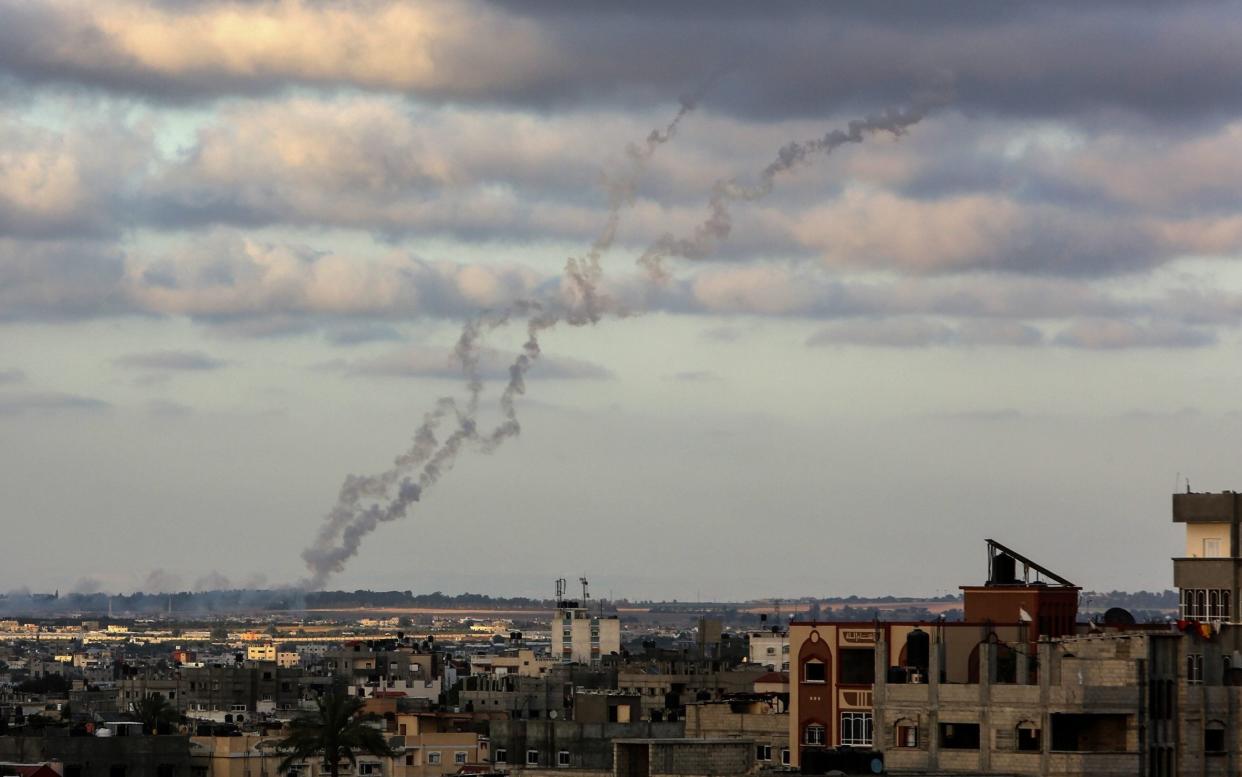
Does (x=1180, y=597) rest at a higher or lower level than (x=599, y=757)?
higher

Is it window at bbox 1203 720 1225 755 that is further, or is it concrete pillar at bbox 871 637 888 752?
concrete pillar at bbox 871 637 888 752

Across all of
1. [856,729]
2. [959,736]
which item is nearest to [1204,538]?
[856,729]

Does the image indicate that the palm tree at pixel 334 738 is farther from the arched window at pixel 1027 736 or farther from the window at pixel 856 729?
the arched window at pixel 1027 736

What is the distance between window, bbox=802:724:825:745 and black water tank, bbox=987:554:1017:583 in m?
12.4

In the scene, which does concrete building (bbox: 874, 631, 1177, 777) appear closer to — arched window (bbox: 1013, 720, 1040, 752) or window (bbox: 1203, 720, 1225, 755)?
arched window (bbox: 1013, 720, 1040, 752)

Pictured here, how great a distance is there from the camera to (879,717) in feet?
362

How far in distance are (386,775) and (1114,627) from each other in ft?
233

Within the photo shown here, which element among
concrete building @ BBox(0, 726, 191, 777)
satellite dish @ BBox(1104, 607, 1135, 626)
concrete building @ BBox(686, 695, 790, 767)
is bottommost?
concrete building @ BBox(0, 726, 191, 777)

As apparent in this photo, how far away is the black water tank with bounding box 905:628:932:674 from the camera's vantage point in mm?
115625

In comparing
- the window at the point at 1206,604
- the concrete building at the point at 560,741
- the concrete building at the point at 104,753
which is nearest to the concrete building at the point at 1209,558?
the window at the point at 1206,604

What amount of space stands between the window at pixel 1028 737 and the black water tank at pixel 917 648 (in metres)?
10.6

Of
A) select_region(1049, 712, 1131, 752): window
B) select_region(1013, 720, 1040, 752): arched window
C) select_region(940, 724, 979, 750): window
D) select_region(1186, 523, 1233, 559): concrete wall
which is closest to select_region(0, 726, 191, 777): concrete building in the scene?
select_region(940, 724, 979, 750): window

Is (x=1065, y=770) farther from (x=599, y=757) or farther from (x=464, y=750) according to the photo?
(x=464, y=750)

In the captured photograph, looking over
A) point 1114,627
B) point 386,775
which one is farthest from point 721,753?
point 386,775
